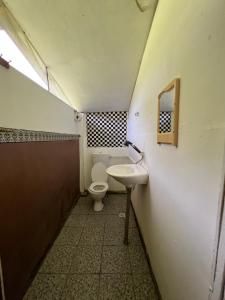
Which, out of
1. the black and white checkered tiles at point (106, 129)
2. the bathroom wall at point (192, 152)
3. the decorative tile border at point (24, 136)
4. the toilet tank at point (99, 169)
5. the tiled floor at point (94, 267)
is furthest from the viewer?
the black and white checkered tiles at point (106, 129)

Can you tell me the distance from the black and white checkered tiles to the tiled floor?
167 centimetres

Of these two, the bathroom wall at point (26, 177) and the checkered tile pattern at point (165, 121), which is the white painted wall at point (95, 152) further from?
the checkered tile pattern at point (165, 121)

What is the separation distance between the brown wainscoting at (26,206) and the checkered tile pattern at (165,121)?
1081 millimetres

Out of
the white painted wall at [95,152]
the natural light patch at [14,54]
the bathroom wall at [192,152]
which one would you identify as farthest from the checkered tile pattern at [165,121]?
the white painted wall at [95,152]

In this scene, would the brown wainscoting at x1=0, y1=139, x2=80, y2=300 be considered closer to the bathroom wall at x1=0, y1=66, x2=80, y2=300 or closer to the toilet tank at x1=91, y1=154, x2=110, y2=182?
the bathroom wall at x1=0, y1=66, x2=80, y2=300

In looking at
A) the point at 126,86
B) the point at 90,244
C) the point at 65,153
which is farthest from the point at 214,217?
the point at 126,86

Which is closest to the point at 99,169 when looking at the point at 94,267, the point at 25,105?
the point at 94,267

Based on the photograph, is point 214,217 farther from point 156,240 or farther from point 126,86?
point 126,86

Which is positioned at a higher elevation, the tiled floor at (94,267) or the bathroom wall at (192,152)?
the bathroom wall at (192,152)

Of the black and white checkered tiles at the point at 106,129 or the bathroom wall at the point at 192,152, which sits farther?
the black and white checkered tiles at the point at 106,129

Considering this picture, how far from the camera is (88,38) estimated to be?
5.44 feet

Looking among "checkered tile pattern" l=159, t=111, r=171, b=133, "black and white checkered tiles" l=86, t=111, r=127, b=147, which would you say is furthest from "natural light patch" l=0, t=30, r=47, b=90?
"black and white checkered tiles" l=86, t=111, r=127, b=147

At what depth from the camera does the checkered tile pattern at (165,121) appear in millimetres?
1054

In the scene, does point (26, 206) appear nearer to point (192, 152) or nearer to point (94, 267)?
point (94, 267)
